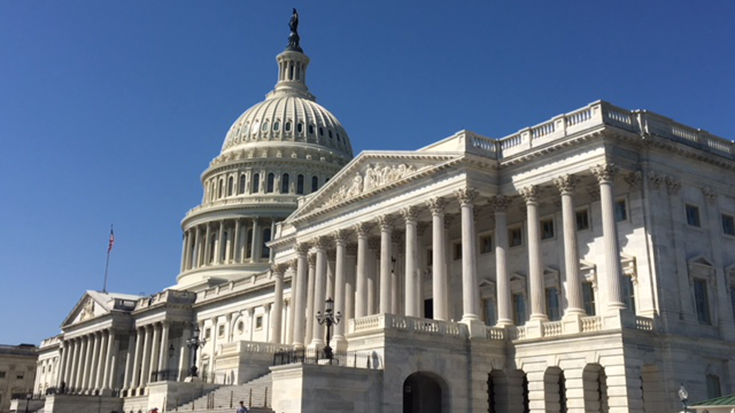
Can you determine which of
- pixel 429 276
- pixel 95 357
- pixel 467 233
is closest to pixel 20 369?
pixel 95 357

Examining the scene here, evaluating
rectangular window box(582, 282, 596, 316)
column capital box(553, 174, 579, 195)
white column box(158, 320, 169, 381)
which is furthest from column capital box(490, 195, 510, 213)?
white column box(158, 320, 169, 381)

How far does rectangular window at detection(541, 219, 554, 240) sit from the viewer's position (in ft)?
153

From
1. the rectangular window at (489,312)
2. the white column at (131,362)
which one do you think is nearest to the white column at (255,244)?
the white column at (131,362)

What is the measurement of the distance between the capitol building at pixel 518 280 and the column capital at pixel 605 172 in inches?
2.8

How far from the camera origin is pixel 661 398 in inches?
1501

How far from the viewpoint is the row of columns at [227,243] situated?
106375mm

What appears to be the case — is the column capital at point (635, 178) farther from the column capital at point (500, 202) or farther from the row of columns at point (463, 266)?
the column capital at point (500, 202)

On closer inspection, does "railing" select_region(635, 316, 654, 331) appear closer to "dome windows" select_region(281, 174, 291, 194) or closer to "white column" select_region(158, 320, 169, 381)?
"white column" select_region(158, 320, 169, 381)

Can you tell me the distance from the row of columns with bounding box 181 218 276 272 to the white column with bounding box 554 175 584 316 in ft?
216

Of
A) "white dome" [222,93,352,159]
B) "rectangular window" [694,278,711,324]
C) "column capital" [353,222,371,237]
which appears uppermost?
"white dome" [222,93,352,159]

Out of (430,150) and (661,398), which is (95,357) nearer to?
(430,150)

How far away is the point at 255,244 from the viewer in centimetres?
10606

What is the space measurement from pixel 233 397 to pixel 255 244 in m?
59.6

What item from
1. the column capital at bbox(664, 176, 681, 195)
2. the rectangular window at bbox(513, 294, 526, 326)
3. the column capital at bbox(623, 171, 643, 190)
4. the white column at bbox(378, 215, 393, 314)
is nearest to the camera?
the column capital at bbox(623, 171, 643, 190)
